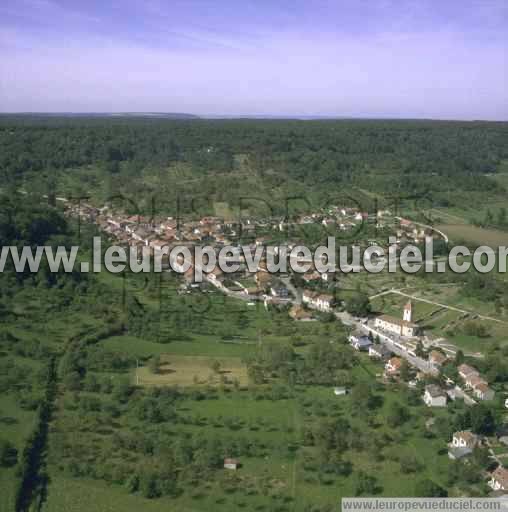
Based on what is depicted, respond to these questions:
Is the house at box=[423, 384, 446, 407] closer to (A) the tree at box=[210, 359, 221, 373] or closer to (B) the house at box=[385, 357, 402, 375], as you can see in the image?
(B) the house at box=[385, 357, 402, 375]

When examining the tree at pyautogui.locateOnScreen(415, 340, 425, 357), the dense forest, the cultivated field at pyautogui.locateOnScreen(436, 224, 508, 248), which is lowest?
the tree at pyautogui.locateOnScreen(415, 340, 425, 357)

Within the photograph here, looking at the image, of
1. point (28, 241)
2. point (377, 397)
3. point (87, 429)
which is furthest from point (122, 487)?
point (28, 241)

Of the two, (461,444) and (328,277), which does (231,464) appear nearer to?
(461,444)

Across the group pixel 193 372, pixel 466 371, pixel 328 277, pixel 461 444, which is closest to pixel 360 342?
pixel 466 371

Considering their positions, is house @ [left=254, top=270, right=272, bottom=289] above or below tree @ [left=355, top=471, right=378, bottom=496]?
above

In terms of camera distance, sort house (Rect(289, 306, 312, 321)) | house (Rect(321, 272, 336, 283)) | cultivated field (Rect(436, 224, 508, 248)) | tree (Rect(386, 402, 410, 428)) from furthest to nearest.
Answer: cultivated field (Rect(436, 224, 508, 248)), house (Rect(321, 272, 336, 283)), house (Rect(289, 306, 312, 321)), tree (Rect(386, 402, 410, 428))

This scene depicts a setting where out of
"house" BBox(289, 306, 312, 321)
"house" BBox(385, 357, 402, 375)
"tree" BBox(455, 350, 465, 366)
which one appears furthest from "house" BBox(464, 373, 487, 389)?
"house" BBox(289, 306, 312, 321)

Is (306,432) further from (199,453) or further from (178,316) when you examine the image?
(178,316)
